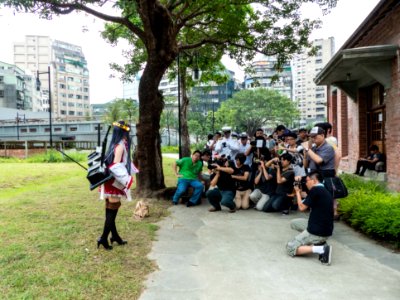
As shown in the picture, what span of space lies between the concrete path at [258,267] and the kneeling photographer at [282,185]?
1.09 m

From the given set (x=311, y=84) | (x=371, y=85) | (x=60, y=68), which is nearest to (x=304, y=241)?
(x=371, y=85)

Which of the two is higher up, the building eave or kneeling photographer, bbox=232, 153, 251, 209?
the building eave

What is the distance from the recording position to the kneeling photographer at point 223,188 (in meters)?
7.88

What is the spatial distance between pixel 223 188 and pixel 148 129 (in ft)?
8.47

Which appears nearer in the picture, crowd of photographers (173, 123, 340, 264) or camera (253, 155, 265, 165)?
crowd of photographers (173, 123, 340, 264)

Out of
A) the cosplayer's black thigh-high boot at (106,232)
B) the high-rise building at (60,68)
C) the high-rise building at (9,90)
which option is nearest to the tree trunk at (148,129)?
the cosplayer's black thigh-high boot at (106,232)

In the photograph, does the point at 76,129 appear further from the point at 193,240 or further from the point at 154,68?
the point at 193,240

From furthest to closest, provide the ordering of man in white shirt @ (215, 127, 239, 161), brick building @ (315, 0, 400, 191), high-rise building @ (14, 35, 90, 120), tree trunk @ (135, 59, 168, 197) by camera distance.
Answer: high-rise building @ (14, 35, 90, 120) < man in white shirt @ (215, 127, 239, 161) < tree trunk @ (135, 59, 168, 197) < brick building @ (315, 0, 400, 191)

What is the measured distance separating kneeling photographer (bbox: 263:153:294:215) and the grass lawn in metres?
2.35

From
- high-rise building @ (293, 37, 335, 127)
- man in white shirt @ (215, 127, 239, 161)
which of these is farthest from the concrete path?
high-rise building @ (293, 37, 335, 127)

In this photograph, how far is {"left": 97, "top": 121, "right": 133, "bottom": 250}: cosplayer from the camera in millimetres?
4844

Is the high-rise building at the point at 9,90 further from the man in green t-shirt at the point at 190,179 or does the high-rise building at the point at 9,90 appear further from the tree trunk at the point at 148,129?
the man in green t-shirt at the point at 190,179

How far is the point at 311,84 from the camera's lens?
341 feet

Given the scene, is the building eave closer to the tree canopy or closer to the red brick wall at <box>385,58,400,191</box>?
the red brick wall at <box>385,58,400,191</box>
